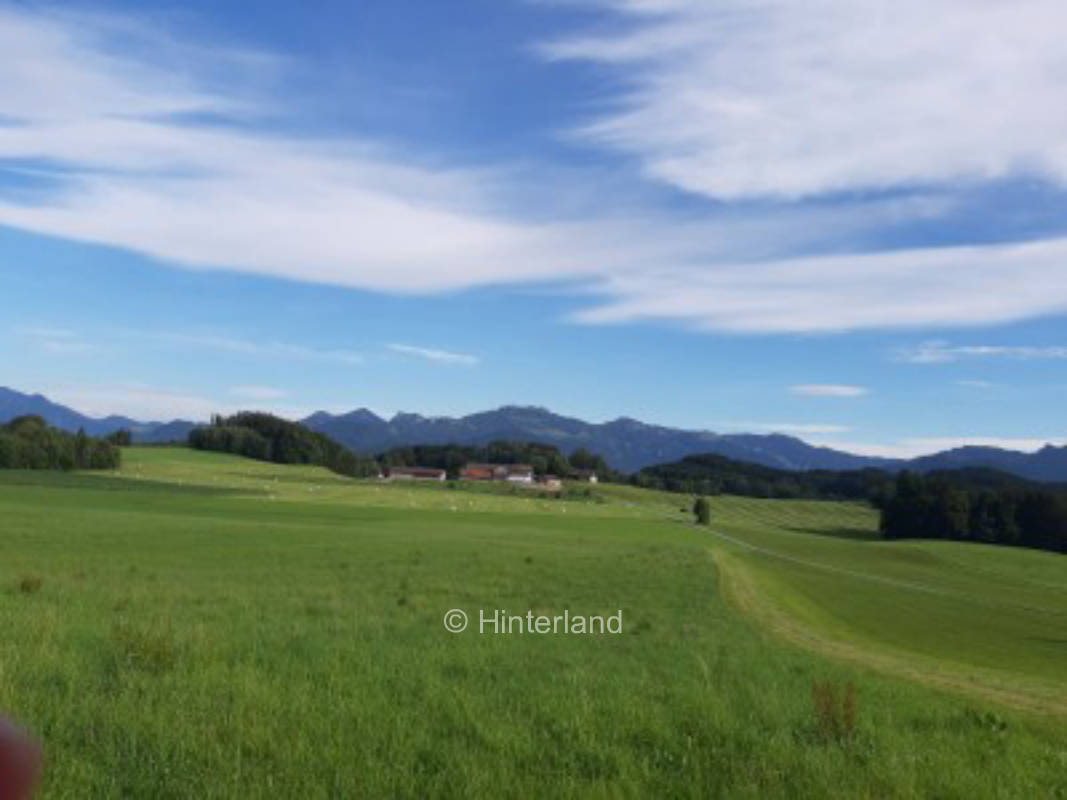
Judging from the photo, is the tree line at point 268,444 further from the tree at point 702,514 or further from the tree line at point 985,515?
the tree line at point 985,515

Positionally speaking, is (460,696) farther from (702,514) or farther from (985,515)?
(985,515)

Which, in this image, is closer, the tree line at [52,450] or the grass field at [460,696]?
the grass field at [460,696]

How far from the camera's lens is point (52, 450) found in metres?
132

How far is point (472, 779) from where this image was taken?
6.58 meters

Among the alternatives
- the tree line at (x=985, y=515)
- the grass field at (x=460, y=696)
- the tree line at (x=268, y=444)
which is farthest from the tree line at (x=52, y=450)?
the grass field at (x=460, y=696)

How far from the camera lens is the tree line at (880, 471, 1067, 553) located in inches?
5340

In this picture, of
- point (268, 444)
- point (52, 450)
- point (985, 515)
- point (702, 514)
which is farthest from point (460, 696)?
point (268, 444)

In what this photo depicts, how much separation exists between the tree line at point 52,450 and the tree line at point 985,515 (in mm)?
107288

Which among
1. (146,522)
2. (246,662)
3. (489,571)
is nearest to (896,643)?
(489,571)

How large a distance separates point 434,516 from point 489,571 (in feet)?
214

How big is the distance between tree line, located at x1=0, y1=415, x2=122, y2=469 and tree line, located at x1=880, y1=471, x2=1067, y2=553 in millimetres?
107288

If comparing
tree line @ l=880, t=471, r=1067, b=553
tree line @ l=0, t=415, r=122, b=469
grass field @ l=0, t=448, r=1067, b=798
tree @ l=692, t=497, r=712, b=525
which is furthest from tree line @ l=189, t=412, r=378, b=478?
grass field @ l=0, t=448, r=1067, b=798

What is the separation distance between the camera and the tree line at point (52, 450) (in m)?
129

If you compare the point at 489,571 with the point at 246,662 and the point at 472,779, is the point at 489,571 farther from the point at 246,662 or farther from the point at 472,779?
the point at 472,779
